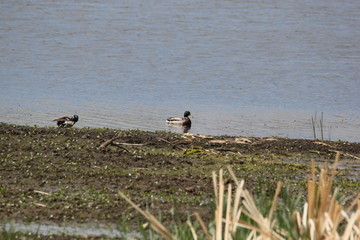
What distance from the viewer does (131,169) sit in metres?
10.2

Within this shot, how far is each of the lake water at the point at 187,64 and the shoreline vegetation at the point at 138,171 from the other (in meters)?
3.41

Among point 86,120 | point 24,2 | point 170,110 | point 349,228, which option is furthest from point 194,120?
point 24,2

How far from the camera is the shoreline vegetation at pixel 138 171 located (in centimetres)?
788

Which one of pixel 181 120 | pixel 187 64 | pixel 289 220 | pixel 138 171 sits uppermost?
pixel 187 64

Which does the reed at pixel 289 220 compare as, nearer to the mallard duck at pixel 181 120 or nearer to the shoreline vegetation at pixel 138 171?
the shoreline vegetation at pixel 138 171

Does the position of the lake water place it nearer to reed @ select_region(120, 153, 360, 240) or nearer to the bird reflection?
the bird reflection

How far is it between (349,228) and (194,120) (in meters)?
13.6

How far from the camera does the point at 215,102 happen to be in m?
19.9

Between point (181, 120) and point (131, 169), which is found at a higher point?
point (181, 120)

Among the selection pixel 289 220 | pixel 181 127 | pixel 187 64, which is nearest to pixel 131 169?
pixel 289 220

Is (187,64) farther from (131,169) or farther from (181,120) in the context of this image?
(131,169)

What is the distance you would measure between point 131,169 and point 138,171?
0.55ft

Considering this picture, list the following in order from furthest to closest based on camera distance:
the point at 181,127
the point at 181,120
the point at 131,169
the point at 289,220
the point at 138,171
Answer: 1. the point at 181,120
2. the point at 181,127
3. the point at 131,169
4. the point at 138,171
5. the point at 289,220

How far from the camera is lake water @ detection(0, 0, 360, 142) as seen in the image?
17938 millimetres
